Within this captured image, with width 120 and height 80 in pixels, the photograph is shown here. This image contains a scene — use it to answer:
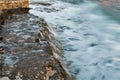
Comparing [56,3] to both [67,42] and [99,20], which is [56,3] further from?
[67,42]

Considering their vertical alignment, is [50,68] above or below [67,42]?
above

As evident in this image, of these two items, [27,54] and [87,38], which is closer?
[27,54]

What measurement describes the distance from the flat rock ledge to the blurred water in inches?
31.9

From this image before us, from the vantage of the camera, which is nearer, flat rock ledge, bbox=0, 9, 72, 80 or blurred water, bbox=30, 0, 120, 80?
flat rock ledge, bbox=0, 9, 72, 80

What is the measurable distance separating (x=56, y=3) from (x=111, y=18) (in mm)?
3286

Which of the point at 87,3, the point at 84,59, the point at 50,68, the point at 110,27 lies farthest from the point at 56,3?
the point at 50,68

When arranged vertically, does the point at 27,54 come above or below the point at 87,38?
above

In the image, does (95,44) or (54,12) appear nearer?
(95,44)

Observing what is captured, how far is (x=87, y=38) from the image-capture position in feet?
25.7

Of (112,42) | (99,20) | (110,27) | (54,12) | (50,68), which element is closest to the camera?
(50,68)

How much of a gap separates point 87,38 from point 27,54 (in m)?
3.34

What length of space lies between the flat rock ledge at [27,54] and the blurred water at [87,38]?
811 millimetres

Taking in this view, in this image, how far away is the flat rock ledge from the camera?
412 cm

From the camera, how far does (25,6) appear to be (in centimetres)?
848
